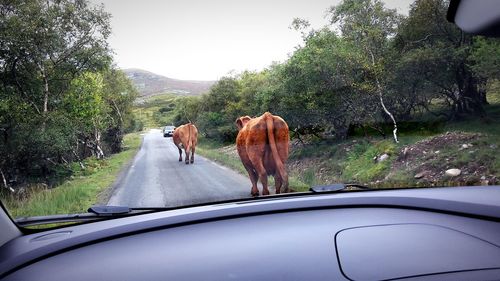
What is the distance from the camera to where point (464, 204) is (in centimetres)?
185

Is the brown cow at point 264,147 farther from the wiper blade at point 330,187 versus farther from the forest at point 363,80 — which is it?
the wiper blade at point 330,187

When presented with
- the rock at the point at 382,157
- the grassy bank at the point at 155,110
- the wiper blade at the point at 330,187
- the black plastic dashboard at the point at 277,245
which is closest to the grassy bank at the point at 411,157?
the rock at the point at 382,157

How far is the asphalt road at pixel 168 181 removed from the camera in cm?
187

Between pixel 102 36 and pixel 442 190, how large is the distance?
196cm

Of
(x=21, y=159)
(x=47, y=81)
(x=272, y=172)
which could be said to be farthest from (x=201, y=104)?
(x=21, y=159)

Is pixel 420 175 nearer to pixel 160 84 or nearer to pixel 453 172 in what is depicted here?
pixel 453 172

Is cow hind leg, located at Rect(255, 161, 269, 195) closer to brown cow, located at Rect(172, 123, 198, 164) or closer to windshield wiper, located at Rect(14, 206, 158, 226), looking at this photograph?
brown cow, located at Rect(172, 123, 198, 164)

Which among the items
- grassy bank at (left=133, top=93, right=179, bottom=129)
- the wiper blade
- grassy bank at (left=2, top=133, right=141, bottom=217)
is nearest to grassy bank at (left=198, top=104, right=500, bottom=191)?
the wiper blade

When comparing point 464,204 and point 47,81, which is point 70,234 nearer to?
point 47,81

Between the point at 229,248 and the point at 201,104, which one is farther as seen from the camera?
the point at 201,104

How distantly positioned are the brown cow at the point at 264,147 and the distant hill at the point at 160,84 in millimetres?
312

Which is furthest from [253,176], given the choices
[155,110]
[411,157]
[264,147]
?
[411,157]

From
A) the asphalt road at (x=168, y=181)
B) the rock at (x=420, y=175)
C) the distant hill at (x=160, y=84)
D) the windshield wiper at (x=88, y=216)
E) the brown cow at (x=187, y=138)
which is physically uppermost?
the distant hill at (x=160, y=84)

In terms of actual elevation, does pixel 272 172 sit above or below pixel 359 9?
below
